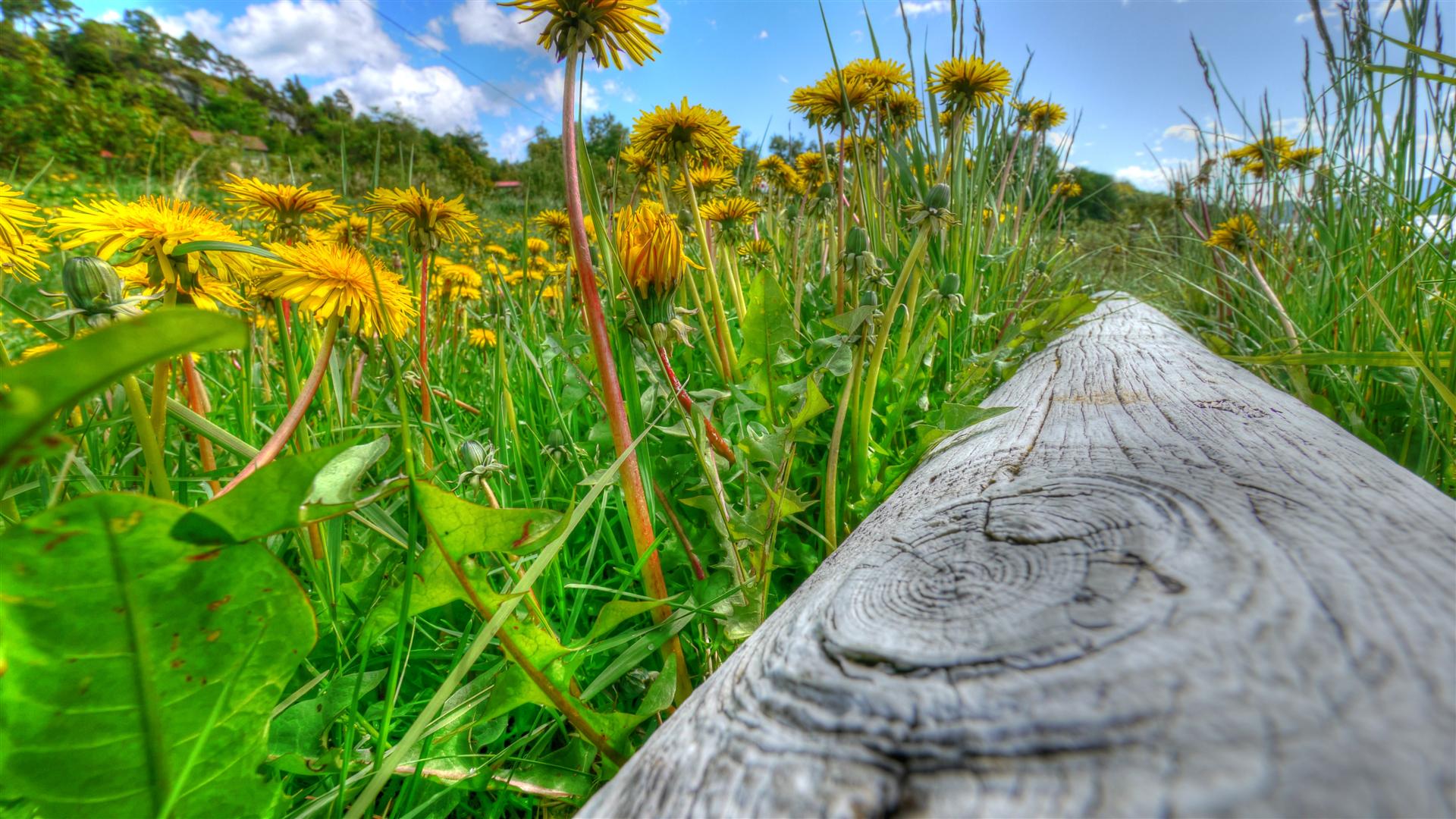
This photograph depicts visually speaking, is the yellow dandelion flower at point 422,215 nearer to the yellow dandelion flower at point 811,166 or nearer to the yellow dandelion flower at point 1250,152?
the yellow dandelion flower at point 811,166

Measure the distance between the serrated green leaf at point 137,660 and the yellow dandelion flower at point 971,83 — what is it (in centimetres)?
160

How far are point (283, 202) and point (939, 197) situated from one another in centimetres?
97

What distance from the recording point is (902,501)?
665mm

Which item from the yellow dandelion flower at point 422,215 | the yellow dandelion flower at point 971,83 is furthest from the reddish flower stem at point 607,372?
the yellow dandelion flower at point 971,83

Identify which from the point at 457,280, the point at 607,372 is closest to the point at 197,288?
the point at 607,372

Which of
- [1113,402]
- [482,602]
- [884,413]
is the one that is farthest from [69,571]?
→ [884,413]

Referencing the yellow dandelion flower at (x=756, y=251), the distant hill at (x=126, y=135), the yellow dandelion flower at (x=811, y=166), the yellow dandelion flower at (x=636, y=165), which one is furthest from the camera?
the distant hill at (x=126, y=135)

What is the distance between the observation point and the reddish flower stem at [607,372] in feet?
2.00

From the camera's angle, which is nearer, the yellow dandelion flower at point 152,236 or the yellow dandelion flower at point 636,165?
the yellow dandelion flower at point 152,236

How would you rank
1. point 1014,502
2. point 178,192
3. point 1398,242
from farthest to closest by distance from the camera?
point 1398,242
point 178,192
point 1014,502

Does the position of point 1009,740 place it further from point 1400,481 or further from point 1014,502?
point 1400,481

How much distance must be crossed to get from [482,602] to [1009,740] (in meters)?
0.41

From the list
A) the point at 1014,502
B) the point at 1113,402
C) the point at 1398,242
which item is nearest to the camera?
the point at 1014,502

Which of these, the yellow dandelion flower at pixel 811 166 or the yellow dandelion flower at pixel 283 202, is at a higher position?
the yellow dandelion flower at pixel 811 166
